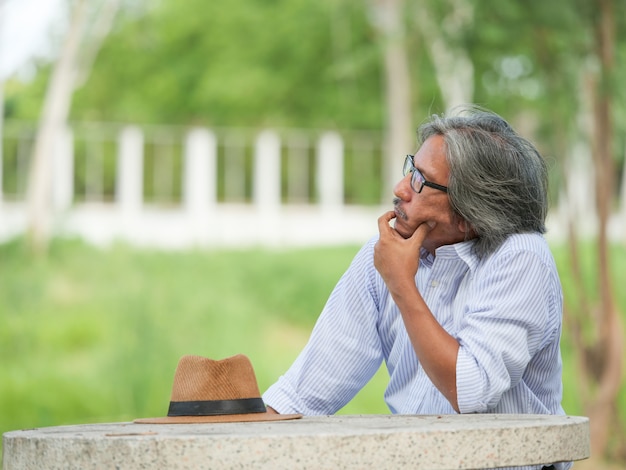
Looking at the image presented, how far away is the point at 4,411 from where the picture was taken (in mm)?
9523

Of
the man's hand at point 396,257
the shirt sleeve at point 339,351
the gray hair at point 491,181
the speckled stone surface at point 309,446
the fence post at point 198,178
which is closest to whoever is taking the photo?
the speckled stone surface at point 309,446

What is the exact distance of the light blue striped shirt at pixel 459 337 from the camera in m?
2.69

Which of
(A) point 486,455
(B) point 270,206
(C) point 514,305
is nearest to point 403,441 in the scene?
(A) point 486,455

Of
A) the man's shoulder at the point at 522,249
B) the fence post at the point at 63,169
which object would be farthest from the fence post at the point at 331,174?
the man's shoulder at the point at 522,249

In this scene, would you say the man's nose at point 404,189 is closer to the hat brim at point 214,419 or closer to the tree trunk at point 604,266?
the hat brim at point 214,419

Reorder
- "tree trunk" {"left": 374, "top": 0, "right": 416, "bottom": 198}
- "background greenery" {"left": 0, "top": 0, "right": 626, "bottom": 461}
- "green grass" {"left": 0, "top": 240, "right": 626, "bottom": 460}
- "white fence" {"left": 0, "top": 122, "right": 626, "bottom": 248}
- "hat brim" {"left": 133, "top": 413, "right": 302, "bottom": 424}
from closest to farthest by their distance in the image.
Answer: "hat brim" {"left": 133, "top": 413, "right": 302, "bottom": 424}
"background greenery" {"left": 0, "top": 0, "right": 626, "bottom": 461}
"green grass" {"left": 0, "top": 240, "right": 626, "bottom": 460}
"tree trunk" {"left": 374, "top": 0, "right": 416, "bottom": 198}
"white fence" {"left": 0, "top": 122, "right": 626, "bottom": 248}

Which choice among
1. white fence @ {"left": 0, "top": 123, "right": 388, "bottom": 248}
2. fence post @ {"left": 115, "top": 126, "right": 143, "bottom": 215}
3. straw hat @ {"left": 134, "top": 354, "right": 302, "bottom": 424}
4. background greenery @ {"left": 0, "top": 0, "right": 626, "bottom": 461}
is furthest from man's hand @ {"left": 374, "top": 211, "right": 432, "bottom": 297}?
fence post @ {"left": 115, "top": 126, "right": 143, "bottom": 215}

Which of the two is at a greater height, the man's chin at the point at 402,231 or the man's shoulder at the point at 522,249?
the man's chin at the point at 402,231

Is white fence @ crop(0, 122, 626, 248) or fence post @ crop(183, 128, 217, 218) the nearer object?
white fence @ crop(0, 122, 626, 248)

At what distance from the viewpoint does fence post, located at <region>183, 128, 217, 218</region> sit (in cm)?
2291

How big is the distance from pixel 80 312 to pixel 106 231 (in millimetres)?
7219

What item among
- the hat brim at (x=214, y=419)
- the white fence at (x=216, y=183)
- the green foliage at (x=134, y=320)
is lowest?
the green foliage at (x=134, y=320)

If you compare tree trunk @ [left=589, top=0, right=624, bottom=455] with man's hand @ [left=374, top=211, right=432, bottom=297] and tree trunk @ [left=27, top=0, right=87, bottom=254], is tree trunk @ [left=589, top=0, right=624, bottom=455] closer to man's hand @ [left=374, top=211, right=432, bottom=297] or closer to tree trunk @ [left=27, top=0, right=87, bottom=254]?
man's hand @ [left=374, top=211, right=432, bottom=297]

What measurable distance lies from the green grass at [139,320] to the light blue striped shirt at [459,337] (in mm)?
5063
